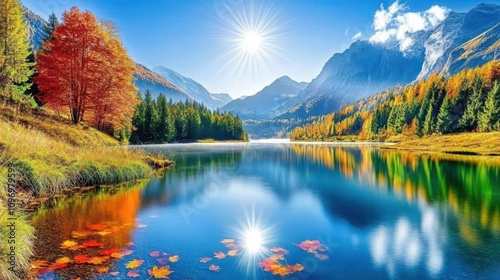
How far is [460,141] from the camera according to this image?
3137 inches

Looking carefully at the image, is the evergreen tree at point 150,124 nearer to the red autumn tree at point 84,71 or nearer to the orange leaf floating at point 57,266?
the red autumn tree at point 84,71

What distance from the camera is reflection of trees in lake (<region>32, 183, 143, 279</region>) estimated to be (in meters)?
8.72

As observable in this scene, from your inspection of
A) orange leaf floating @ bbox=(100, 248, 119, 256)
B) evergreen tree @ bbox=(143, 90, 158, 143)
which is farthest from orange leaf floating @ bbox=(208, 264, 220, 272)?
evergreen tree @ bbox=(143, 90, 158, 143)

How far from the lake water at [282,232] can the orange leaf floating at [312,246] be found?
0.03 m

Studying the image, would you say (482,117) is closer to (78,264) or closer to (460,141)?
(460,141)

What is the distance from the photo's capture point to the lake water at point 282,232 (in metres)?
8.18

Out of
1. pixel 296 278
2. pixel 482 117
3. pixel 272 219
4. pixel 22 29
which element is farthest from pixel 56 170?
pixel 482 117

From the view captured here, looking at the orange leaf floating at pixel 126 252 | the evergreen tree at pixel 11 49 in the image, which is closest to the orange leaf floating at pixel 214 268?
the orange leaf floating at pixel 126 252

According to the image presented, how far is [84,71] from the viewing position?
136 feet

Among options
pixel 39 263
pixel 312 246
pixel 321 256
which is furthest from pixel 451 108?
pixel 39 263

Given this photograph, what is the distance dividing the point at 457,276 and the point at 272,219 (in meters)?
7.48

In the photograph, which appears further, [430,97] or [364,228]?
[430,97]

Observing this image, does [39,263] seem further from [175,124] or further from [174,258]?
[175,124]

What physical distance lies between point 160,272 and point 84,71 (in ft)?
136
